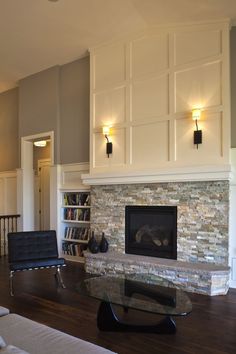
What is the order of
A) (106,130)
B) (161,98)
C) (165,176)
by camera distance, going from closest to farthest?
(165,176) < (161,98) < (106,130)

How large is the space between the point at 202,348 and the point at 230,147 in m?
2.75

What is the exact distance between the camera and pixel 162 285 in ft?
11.2

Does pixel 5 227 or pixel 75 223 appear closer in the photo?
pixel 75 223

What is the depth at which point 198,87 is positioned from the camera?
4652mm

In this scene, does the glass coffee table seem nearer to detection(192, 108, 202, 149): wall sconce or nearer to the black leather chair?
the black leather chair

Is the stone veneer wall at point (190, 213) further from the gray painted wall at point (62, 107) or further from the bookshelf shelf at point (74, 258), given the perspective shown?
the gray painted wall at point (62, 107)

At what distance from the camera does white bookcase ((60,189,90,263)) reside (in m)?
6.16

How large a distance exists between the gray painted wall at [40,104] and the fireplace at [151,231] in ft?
7.57

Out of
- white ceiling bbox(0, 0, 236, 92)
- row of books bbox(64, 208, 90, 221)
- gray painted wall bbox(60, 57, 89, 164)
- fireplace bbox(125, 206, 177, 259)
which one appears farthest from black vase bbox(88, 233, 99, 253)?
white ceiling bbox(0, 0, 236, 92)

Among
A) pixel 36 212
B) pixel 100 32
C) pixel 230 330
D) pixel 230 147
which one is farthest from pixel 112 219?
pixel 36 212

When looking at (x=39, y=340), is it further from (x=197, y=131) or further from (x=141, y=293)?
(x=197, y=131)

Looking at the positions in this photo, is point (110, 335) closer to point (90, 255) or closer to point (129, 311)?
point (129, 311)

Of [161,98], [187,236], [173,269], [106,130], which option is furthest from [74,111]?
[173,269]

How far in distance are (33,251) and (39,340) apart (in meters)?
2.88
